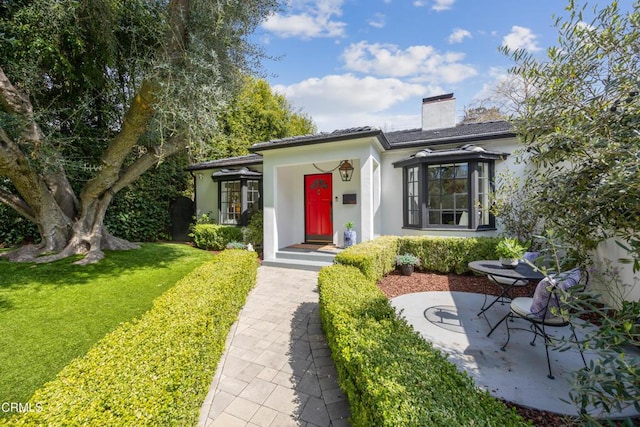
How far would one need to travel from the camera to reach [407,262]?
678 centimetres

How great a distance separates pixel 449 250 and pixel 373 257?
2.53 m

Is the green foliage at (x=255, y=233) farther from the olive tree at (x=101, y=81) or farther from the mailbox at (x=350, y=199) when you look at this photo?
the olive tree at (x=101, y=81)

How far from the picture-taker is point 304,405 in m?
2.65

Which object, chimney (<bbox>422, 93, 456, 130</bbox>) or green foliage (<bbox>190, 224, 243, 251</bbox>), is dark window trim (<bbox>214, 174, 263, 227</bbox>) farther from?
chimney (<bbox>422, 93, 456, 130</bbox>)

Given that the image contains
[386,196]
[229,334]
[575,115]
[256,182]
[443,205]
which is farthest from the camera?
[256,182]

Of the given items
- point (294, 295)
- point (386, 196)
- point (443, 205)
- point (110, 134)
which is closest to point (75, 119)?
point (110, 134)

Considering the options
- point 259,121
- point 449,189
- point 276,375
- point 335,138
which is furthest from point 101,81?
point 259,121

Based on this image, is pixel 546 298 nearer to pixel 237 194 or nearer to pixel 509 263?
pixel 509 263

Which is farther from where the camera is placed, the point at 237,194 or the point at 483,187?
the point at 237,194

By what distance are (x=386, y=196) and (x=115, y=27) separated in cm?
896

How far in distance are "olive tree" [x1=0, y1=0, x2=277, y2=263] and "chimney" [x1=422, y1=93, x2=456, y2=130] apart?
696 cm

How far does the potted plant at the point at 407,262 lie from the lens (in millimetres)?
6807

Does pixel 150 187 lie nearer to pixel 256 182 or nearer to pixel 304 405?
pixel 256 182

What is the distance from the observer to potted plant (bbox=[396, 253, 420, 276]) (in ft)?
22.3
